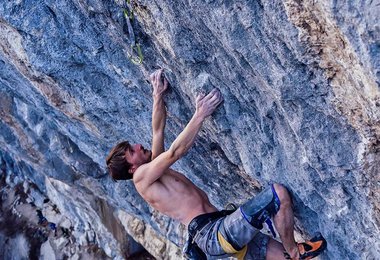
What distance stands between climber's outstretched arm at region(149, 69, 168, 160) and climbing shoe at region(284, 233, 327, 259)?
1519 millimetres

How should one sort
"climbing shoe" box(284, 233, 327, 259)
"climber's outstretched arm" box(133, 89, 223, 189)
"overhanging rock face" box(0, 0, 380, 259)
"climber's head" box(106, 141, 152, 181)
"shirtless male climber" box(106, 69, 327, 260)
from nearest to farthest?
"overhanging rock face" box(0, 0, 380, 259)
"climber's outstretched arm" box(133, 89, 223, 189)
"shirtless male climber" box(106, 69, 327, 260)
"climbing shoe" box(284, 233, 327, 259)
"climber's head" box(106, 141, 152, 181)

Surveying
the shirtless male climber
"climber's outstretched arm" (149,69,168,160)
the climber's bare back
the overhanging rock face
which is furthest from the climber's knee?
"climber's outstretched arm" (149,69,168,160)

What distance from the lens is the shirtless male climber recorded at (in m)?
3.81

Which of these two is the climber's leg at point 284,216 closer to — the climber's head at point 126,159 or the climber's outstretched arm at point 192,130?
the climber's outstretched arm at point 192,130

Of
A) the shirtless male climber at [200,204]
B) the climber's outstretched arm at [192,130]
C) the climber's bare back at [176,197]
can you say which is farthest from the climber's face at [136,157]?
the climber's outstretched arm at [192,130]

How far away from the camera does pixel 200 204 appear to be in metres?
4.36

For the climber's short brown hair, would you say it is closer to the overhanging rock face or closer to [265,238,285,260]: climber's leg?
the overhanging rock face

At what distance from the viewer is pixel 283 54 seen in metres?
2.82

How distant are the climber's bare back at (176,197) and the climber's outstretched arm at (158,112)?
27 centimetres

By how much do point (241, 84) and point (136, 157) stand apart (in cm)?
131

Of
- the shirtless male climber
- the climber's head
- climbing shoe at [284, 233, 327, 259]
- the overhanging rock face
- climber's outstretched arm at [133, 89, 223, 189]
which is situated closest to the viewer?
the overhanging rock face

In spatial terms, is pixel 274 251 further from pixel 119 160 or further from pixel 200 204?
pixel 119 160

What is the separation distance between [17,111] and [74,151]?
4.42 ft

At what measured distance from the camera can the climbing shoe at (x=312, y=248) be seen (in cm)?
398
